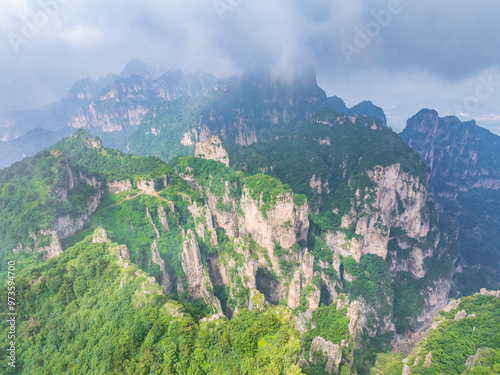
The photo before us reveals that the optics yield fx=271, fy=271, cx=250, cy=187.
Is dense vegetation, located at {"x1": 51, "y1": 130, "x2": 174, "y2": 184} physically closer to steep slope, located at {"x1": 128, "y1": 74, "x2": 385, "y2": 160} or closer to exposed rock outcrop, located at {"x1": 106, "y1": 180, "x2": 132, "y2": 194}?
exposed rock outcrop, located at {"x1": 106, "y1": 180, "x2": 132, "y2": 194}

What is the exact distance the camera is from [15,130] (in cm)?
19688

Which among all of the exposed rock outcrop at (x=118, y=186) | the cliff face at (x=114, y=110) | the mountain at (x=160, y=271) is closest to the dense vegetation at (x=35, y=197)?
the mountain at (x=160, y=271)

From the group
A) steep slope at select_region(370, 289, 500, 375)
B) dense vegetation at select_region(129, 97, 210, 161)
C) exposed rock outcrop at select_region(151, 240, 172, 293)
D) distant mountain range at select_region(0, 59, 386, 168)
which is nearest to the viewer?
steep slope at select_region(370, 289, 500, 375)

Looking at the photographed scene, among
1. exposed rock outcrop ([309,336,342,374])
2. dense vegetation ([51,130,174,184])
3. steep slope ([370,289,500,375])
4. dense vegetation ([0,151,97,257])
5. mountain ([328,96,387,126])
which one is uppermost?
mountain ([328,96,387,126])

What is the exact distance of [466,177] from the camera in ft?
364

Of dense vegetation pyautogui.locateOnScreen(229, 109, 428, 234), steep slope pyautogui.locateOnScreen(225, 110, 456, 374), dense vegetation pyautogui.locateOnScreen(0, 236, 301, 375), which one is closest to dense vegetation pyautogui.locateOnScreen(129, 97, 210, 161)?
dense vegetation pyautogui.locateOnScreen(229, 109, 428, 234)

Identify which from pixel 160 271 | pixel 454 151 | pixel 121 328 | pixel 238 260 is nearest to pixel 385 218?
pixel 238 260

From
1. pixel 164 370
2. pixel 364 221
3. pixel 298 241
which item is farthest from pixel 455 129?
pixel 164 370

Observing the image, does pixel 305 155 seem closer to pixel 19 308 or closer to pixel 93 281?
pixel 93 281

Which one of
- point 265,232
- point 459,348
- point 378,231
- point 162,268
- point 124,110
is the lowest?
point 459,348

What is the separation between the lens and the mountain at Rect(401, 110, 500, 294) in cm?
8025

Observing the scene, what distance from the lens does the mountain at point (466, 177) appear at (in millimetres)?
80250

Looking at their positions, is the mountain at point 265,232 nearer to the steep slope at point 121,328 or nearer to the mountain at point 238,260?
the mountain at point 238,260

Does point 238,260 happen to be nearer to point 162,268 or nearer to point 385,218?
point 162,268
